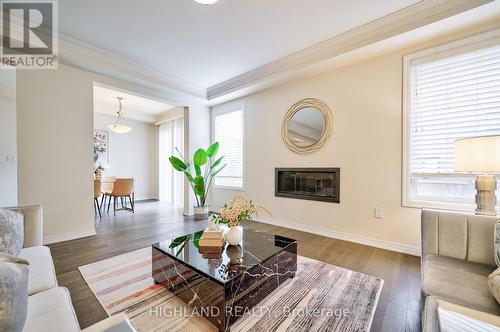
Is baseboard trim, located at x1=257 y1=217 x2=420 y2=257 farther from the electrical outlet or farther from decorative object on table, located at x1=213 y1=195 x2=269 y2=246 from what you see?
decorative object on table, located at x1=213 y1=195 x2=269 y2=246

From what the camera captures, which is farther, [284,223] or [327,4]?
[284,223]

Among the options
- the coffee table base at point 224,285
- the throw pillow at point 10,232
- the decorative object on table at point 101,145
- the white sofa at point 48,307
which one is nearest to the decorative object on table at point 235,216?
the coffee table base at point 224,285

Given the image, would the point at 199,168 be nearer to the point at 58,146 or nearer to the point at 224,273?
the point at 58,146

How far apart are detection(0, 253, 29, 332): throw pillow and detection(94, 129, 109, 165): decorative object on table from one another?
606 centimetres

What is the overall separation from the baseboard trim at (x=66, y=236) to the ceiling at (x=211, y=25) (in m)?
2.74

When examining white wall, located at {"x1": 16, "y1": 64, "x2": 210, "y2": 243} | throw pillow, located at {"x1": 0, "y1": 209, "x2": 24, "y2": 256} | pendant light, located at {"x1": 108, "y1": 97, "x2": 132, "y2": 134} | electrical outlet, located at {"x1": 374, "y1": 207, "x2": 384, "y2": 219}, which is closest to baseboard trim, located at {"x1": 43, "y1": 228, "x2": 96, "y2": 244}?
white wall, located at {"x1": 16, "y1": 64, "x2": 210, "y2": 243}

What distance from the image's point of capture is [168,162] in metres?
6.51

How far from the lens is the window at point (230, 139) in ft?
14.7

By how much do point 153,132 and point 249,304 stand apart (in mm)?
6733

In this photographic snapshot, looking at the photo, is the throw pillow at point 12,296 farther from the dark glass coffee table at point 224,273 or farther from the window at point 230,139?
the window at point 230,139

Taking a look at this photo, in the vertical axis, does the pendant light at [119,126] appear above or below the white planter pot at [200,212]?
above

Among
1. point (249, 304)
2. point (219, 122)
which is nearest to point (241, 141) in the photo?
point (219, 122)

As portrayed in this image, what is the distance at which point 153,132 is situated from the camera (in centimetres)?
699

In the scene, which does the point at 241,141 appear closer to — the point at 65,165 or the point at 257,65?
the point at 257,65
